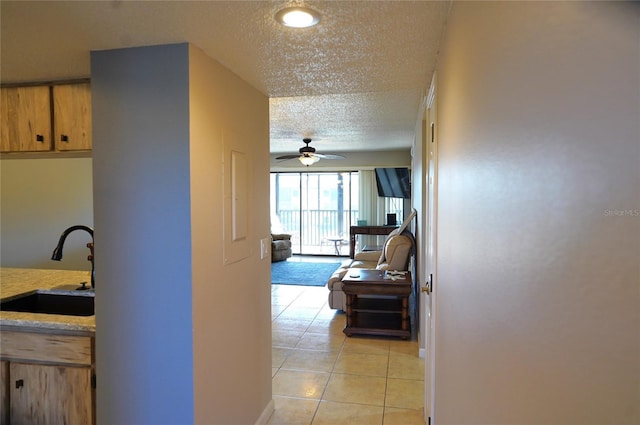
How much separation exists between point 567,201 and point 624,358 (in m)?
0.18

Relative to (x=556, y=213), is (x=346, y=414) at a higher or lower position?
lower

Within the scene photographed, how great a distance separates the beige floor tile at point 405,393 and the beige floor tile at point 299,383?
20.0 inches

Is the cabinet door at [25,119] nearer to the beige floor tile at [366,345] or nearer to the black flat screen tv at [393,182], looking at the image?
the beige floor tile at [366,345]

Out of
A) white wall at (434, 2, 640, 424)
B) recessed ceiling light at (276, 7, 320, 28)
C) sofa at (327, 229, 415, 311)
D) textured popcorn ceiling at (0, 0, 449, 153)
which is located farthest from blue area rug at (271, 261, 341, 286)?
white wall at (434, 2, 640, 424)

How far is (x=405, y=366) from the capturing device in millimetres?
3461

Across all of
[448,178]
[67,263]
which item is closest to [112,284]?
[448,178]

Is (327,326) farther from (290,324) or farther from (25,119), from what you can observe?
(25,119)

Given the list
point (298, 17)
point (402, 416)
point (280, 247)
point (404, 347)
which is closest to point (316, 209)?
point (280, 247)

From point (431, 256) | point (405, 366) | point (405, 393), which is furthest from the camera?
point (405, 366)

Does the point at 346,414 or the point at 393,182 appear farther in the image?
the point at 393,182

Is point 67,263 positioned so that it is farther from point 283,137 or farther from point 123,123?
point 283,137

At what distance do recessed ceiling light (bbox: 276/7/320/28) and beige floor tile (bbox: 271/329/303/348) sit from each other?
3.11 metres

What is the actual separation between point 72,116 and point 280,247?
22.1ft

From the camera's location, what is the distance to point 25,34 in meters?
1.59
